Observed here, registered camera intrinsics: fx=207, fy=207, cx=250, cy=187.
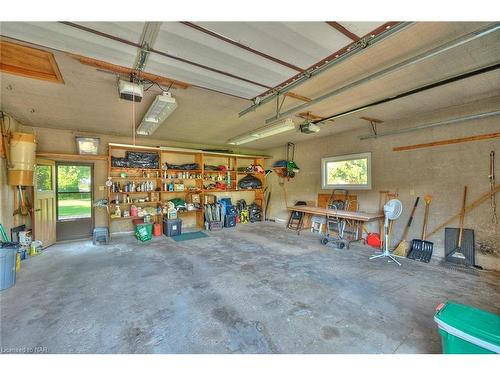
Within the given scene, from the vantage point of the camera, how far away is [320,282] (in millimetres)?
3115

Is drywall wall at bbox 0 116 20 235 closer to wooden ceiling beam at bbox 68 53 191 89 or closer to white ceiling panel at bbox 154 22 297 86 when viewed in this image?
wooden ceiling beam at bbox 68 53 191 89

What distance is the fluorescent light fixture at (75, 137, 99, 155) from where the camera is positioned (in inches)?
211

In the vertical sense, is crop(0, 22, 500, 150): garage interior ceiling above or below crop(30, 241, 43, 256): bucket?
above

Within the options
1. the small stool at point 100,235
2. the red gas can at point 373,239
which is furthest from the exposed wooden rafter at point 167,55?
the small stool at point 100,235

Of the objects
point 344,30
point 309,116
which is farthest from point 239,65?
point 309,116

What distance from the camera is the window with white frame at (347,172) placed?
533 cm

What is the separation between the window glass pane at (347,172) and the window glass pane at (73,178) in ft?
22.6

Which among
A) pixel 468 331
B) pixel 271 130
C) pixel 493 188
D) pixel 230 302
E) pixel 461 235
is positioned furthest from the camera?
pixel 271 130

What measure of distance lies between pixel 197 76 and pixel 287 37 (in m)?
1.05

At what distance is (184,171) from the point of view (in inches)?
274

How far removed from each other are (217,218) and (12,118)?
537 cm

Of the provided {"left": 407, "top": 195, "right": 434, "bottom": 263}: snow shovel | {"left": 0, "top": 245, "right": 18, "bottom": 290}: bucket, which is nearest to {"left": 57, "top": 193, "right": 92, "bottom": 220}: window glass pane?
{"left": 0, "top": 245, "right": 18, "bottom": 290}: bucket

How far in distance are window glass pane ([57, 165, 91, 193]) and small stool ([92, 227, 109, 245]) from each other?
4.43ft

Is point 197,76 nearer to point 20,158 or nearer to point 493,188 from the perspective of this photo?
point 20,158
